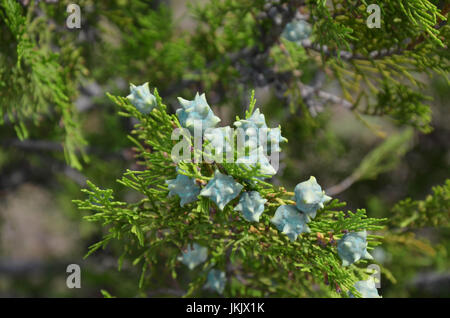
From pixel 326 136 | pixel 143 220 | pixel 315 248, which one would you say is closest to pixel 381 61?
pixel 315 248
